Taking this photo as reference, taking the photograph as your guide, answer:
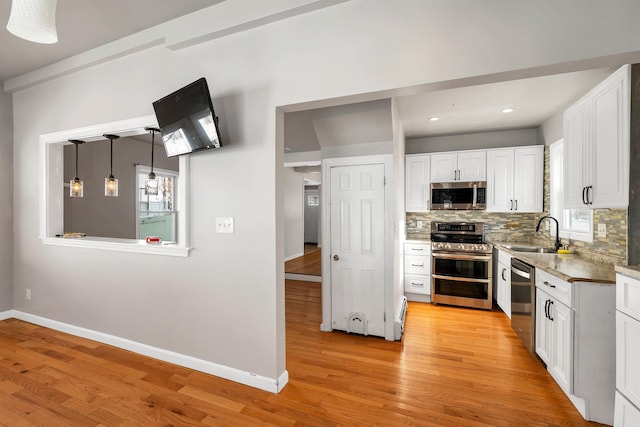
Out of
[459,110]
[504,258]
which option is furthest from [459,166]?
[504,258]

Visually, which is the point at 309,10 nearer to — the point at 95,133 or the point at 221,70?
the point at 221,70

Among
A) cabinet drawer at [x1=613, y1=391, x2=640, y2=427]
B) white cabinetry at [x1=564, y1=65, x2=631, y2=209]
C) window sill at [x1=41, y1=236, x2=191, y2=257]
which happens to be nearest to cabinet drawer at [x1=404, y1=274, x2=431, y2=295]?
white cabinetry at [x1=564, y1=65, x2=631, y2=209]

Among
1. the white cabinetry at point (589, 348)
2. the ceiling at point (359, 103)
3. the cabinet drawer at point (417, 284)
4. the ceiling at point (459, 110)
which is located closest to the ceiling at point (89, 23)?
the ceiling at point (359, 103)

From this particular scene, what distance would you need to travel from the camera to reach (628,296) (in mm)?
1560

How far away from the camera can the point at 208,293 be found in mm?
2334

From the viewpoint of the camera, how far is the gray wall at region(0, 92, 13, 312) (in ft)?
11.0

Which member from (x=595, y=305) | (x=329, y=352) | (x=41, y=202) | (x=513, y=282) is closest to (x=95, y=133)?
(x=41, y=202)

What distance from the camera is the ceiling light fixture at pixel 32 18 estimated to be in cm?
108

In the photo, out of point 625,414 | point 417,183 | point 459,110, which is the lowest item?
point 625,414

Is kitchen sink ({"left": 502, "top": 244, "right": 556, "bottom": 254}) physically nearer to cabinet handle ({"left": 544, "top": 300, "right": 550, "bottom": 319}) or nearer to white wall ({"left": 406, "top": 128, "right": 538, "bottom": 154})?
cabinet handle ({"left": 544, "top": 300, "right": 550, "bottom": 319})

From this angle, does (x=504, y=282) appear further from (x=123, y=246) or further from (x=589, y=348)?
(x=123, y=246)

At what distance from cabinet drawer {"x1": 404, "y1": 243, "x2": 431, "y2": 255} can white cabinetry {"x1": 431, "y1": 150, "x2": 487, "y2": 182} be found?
3.38 feet

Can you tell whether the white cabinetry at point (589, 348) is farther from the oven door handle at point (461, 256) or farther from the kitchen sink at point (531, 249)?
the oven door handle at point (461, 256)

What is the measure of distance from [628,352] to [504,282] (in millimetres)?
2197
